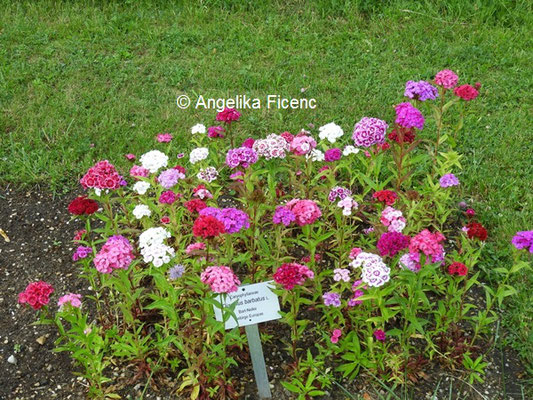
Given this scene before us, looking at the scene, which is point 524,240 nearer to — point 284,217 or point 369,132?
point 369,132

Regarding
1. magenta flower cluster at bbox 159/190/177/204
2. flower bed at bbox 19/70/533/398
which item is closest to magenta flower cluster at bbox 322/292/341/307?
flower bed at bbox 19/70/533/398

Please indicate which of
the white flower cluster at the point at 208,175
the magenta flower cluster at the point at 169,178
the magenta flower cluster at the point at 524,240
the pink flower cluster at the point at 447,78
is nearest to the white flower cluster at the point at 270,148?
the white flower cluster at the point at 208,175

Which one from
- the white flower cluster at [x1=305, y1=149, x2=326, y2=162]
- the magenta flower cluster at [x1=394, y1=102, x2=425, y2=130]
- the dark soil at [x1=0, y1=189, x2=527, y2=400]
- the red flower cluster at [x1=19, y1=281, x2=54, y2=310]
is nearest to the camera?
the red flower cluster at [x1=19, y1=281, x2=54, y2=310]

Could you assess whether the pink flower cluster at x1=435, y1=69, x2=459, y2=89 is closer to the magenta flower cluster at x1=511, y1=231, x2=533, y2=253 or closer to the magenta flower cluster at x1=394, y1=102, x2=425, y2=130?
the magenta flower cluster at x1=394, y1=102, x2=425, y2=130

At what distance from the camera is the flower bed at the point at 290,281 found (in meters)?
2.99

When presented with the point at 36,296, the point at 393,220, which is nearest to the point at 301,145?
the point at 393,220

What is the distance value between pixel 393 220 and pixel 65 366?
1.83 meters

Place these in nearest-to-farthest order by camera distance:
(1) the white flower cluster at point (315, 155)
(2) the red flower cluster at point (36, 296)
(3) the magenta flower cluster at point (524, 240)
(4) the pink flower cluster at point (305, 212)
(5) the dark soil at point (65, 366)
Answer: (2) the red flower cluster at point (36, 296) < (3) the magenta flower cluster at point (524, 240) < (4) the pink flower cluster at point (305, 212) < (5) the dark soil at point (65, 366) < (1) the white flower cluster at point (315, 155)

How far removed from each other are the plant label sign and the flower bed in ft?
0.19

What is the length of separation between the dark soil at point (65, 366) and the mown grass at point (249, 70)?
82cm

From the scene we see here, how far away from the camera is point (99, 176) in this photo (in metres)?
3.19

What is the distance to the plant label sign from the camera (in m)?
2.94

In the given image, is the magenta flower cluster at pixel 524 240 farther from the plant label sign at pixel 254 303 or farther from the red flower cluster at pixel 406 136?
the plant label sign at pixel 254 303

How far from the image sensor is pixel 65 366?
3.44 meters
